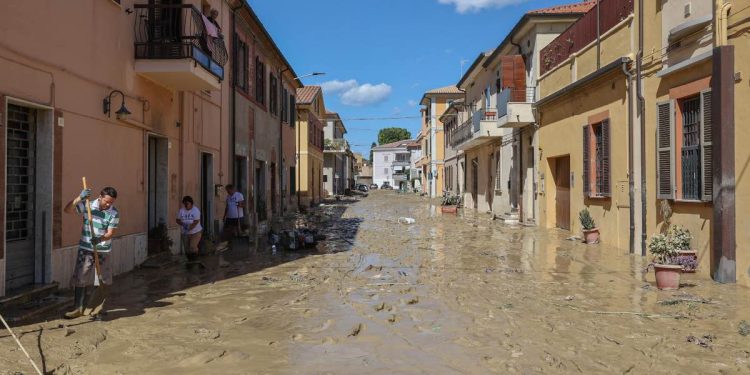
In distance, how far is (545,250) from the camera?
1345 centimetres

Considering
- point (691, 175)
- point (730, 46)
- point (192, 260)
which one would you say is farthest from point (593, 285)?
point (192, 260)

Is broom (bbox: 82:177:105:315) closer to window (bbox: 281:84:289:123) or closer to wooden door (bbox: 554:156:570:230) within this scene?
wooden door (bbox: 554:156:570:230)

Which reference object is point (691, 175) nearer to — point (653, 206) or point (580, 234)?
point (653, 206)

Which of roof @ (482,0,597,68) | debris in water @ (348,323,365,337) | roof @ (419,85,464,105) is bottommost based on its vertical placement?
debris in water @ (348,323,365,337)

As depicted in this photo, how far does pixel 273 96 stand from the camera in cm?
2344

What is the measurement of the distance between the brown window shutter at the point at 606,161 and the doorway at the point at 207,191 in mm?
9644

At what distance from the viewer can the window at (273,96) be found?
2275 centimetres

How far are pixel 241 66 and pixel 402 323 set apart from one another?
43.0 ft

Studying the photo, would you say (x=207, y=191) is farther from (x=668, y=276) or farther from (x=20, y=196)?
(x=668, y=276)

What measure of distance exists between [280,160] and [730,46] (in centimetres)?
1884

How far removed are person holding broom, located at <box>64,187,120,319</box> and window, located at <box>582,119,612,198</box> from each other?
10.6 meters

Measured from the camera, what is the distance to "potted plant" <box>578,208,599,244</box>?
14.1m

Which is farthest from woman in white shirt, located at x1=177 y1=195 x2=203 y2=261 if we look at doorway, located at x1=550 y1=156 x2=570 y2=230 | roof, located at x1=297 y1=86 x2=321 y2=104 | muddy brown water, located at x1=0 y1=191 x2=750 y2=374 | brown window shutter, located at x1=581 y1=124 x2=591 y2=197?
roof, located at x1=297 y1=86 x2=321 y2=104

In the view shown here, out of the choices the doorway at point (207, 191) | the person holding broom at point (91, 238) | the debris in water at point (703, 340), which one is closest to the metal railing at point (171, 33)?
the doorway at point (207, 191)
